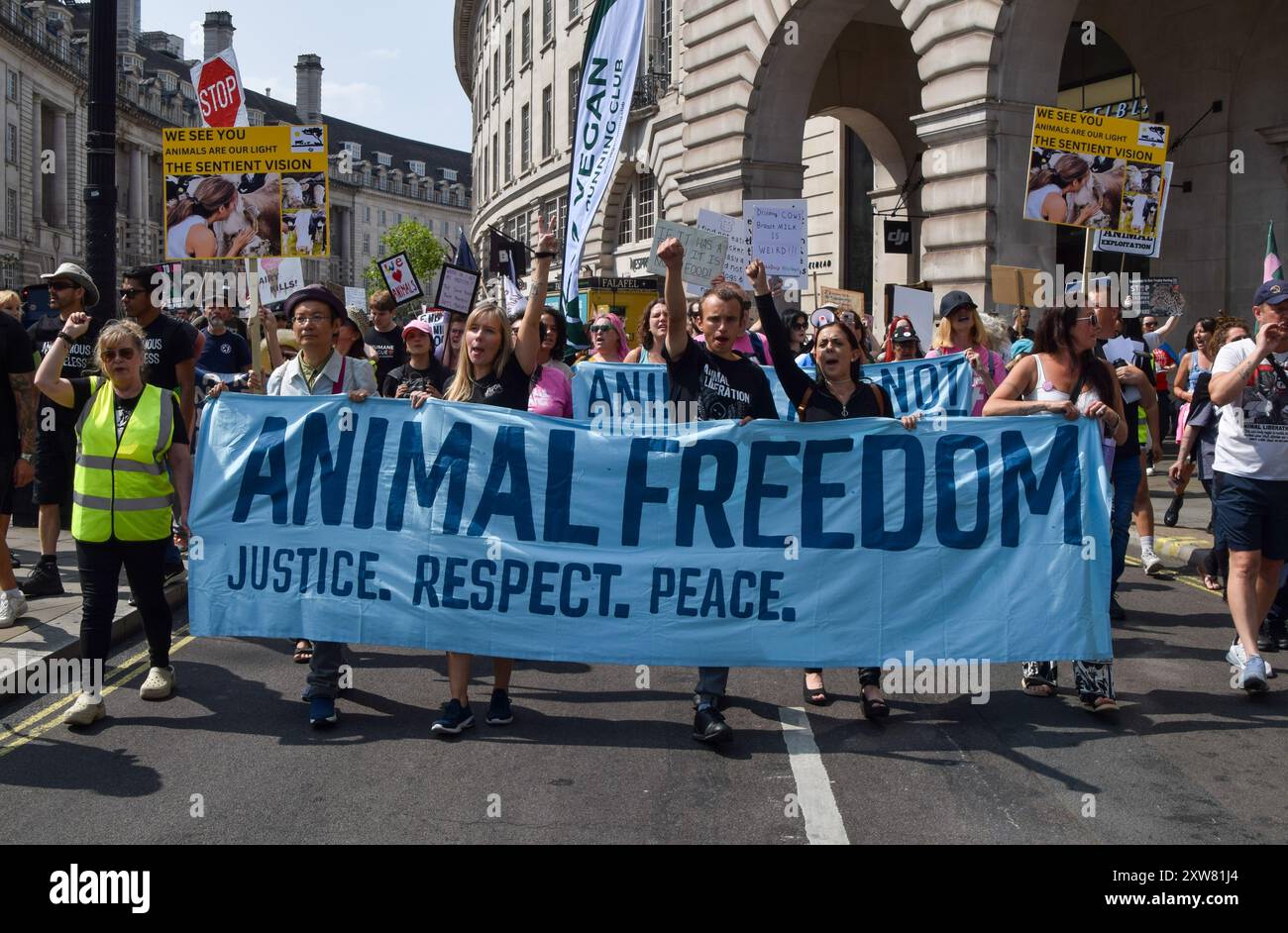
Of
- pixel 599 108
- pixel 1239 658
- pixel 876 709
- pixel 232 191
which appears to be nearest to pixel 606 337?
pixel 599 108

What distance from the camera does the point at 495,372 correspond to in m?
6.14

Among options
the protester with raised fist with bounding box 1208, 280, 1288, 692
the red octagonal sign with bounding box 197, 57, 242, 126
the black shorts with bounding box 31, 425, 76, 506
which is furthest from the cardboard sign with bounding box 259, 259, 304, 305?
the protester with raised fist with bounding box 1208, 280, 1288, 692

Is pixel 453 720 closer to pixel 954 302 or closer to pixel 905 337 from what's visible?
pixel 954 302

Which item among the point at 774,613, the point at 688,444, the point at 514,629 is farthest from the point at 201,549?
the point at 774,613

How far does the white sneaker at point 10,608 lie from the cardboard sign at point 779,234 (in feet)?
29.2

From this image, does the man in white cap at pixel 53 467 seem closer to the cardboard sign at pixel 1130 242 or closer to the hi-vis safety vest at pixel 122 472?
the hi-vis safety vest at pixel 122 472

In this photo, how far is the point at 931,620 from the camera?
19.3 feet

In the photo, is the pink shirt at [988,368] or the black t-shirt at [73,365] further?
the black t-shirt at [73,365]

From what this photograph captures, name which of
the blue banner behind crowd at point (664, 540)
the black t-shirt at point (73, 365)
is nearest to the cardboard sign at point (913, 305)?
the blue banner behind crowd at point (664, 540)

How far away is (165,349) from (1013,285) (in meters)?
9.08

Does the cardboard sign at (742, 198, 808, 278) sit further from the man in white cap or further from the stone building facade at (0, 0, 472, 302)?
the stone building facade at (0, 0, 472, 302)

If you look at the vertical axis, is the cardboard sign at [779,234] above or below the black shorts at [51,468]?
above

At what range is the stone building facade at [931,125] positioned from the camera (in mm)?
17125

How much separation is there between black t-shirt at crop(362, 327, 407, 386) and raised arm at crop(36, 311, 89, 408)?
3.81m
